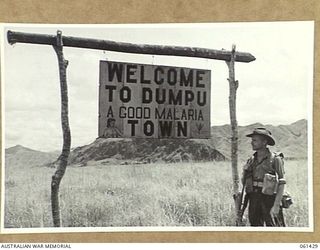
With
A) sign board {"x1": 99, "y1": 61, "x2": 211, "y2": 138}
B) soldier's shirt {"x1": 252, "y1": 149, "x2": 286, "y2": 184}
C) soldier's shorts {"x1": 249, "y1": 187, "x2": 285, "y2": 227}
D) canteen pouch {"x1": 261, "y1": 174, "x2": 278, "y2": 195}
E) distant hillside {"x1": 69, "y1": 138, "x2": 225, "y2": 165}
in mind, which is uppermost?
sign board {"x1": 99, "y1": 61, "x2": 211, "y2": 138}

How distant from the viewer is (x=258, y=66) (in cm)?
98

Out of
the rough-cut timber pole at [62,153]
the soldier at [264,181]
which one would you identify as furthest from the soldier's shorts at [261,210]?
the rough-cut timber pole at [62,153]

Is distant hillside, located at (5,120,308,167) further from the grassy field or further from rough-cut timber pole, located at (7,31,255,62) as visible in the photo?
rough-cut timber pole, located at (7,31,255,62)

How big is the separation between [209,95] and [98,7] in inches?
9.8

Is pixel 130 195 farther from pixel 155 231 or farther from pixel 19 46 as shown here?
pixel 19 46

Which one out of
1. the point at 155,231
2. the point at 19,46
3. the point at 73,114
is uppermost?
the point at 19,46

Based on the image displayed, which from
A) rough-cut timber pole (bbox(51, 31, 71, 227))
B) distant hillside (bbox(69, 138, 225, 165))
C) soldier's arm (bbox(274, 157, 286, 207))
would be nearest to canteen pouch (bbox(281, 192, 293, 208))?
soldier's arm (bbox(274, 157, 286, 207))

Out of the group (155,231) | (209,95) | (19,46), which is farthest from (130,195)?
(19,46)

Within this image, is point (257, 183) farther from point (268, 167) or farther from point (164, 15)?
point (164, 15)

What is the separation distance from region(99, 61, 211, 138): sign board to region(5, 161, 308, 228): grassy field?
0.22ft

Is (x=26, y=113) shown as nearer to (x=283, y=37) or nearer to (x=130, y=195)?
(x=130, y=195)

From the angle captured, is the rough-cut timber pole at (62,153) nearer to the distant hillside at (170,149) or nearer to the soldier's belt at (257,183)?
the distant hillside at (170,149)

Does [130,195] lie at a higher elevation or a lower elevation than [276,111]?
lower

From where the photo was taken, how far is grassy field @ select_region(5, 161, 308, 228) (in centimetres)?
97
